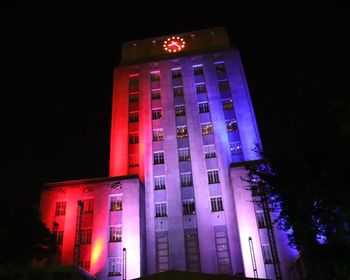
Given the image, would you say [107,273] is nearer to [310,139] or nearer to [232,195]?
[232,195]

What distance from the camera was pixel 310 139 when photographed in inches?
711

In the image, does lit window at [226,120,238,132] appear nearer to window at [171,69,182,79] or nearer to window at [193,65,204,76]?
window at [193,65,204,76]

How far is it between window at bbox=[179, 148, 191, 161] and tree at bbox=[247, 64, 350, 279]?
27332 millimetres

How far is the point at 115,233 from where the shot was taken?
39.3m

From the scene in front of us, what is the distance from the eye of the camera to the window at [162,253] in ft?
129

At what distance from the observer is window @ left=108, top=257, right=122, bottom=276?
3688 centimetres

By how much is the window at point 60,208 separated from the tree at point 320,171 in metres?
29.8

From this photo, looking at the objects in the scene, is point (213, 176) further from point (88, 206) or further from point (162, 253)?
point (88, 206)

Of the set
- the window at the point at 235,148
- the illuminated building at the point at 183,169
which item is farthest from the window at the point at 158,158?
the window at the point at 235,148

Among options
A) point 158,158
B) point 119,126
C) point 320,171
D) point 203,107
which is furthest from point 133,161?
point 320,171

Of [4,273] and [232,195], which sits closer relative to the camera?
[4,273]

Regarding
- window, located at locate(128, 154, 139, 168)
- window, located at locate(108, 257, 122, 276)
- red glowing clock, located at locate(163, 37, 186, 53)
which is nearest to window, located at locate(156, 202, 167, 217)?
window, located at locate(128, 154, 139, 168)

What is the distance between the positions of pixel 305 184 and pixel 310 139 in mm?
2467

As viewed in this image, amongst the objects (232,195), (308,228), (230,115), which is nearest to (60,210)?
(232,195)
